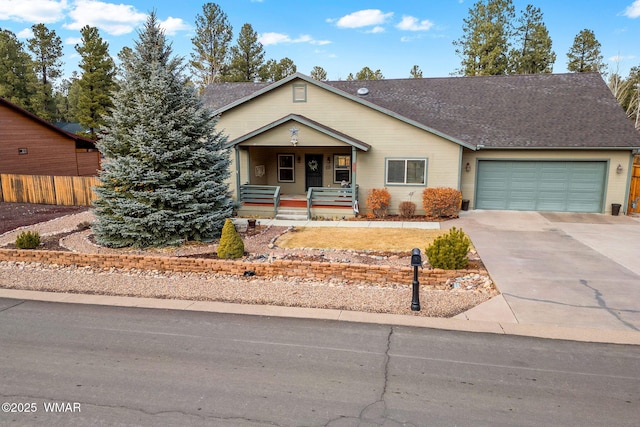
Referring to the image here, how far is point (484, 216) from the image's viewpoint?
16.3 m

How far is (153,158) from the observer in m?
11.6

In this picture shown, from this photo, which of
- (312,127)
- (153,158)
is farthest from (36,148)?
(312,127)

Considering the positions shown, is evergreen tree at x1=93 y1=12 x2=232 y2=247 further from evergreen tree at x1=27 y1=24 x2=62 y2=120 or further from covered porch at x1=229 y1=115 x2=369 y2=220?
evergreen tree at x1=27 y1=24 x2=62 y2=120

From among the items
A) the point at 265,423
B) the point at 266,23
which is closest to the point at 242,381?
the point at 265,423

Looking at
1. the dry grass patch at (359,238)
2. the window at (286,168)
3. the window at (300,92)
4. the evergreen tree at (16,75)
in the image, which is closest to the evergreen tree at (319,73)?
the evergreen tree at (16,75)

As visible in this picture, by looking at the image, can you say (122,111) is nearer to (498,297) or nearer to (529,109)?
(498,297)

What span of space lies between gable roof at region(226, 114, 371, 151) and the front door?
110 inches

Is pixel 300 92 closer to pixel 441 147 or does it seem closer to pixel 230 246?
pixel 441 147

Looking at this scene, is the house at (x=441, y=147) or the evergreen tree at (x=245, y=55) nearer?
the house at (x=441, y=147)

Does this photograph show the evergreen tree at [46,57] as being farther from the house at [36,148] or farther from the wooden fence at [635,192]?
the wooden fence at [635,192]

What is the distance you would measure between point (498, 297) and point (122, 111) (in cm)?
1076

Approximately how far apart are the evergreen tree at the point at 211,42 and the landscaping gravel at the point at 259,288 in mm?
34310

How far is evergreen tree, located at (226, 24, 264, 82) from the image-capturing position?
40.7 m

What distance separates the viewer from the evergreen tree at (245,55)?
133ft
